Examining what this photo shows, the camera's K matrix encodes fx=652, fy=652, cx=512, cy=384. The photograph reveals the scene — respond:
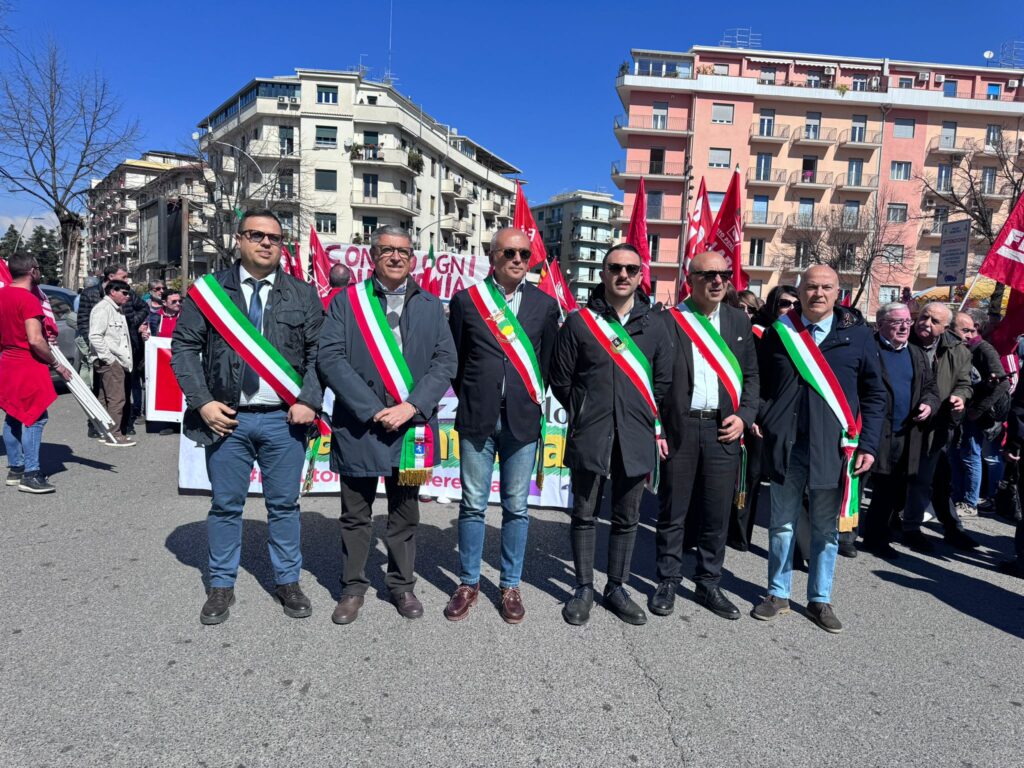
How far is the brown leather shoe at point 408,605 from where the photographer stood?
12.0 feet

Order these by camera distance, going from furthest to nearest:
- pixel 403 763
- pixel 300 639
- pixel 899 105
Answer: pixel 899 105
pixel 300 639
pixel 403 763

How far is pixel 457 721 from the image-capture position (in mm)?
2709

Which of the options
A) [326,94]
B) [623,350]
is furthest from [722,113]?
[623,350]

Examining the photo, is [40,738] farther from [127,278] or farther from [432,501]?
[127,278]

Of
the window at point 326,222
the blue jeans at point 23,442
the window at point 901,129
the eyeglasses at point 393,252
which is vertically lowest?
the blue jeans at point 23,442

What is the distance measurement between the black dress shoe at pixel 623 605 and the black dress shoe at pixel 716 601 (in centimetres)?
46

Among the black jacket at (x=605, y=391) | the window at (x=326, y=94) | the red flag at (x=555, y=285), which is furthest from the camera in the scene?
the window at (x=326, y=94)

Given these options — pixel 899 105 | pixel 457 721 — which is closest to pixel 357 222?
pixel 899 105

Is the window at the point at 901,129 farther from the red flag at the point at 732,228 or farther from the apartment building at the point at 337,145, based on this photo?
the red flag at the point at 732,228

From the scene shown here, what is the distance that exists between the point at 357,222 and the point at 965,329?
52.4 meters

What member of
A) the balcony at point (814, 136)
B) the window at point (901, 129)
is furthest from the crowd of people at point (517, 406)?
the window at point (901, 129)

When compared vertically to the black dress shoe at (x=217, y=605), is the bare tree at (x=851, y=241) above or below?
above

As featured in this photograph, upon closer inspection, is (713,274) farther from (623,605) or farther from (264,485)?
(264,485)

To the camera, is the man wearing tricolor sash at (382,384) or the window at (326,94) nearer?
the man wearing tricolor sash at (382,384)
